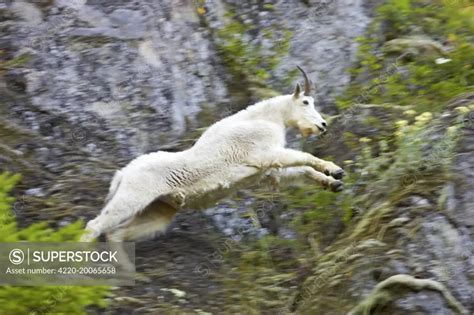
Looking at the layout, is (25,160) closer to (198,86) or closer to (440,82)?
(198,86)

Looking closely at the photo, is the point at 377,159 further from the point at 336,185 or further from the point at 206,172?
the point at 206,172

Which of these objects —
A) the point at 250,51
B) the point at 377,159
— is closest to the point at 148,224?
the point at 377,159

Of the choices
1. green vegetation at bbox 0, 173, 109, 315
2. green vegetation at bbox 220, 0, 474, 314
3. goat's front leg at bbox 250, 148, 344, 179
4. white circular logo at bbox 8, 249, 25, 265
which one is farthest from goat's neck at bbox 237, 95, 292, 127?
white circular logo at bbox 8, 249, 25, 265

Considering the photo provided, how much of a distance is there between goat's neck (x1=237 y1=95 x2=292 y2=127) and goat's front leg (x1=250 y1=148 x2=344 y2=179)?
1.76ft

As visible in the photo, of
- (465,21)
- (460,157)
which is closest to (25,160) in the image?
(460,157)

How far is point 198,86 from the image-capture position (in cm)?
1238

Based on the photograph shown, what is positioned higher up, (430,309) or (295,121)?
(295,121)

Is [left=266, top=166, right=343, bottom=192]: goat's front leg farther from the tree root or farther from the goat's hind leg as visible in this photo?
the tree root

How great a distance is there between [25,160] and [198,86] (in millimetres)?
2949

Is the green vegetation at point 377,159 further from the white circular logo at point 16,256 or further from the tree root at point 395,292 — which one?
the white circular logo at point 16,256

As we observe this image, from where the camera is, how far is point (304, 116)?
9.85m

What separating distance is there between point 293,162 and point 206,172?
95 cm

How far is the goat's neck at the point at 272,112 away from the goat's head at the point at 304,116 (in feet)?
0.26

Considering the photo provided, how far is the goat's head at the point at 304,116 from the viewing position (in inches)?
387
